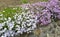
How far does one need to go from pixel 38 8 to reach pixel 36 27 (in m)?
0.45

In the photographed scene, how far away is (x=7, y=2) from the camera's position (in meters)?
5.17

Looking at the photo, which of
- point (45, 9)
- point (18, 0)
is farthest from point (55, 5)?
point (18, 0)

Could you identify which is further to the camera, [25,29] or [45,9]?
[45,9]

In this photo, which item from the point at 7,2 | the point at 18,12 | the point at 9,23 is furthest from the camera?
the point at 7,2

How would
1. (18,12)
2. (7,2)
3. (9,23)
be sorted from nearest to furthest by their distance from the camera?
(9,23) → (18,12) → (7,2)

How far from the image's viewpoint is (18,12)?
3.99m

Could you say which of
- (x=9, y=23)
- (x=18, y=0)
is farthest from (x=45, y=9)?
(x=18, y=0)

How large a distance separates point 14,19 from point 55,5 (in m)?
0.88

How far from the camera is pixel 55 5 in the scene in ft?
13.2

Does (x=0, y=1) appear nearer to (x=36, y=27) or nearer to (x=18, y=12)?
(x=18, y=12)

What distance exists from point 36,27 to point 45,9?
46 cm

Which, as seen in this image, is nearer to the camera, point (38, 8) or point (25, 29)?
Result: point (25, 29)

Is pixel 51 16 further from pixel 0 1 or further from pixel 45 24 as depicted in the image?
pixel 0 1

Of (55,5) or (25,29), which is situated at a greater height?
(55,5)
